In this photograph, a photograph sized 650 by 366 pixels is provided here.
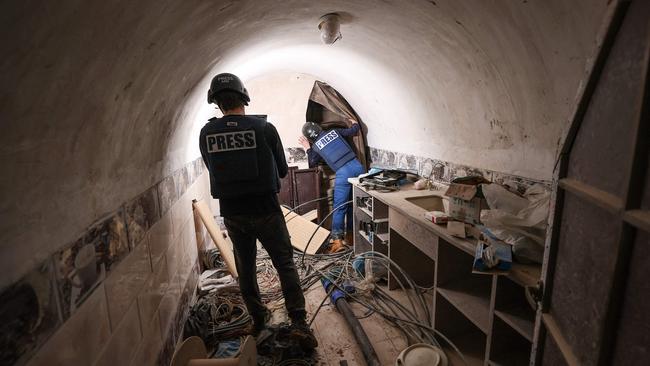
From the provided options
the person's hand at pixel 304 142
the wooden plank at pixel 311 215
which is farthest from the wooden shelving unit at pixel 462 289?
the person's hand at pixel 304 142

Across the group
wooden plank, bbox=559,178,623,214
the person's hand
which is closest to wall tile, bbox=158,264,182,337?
wooden plank, bbox=559,178,623,214

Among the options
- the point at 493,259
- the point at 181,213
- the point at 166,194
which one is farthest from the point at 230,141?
the point at 493,259

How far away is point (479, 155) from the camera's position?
7.29ft

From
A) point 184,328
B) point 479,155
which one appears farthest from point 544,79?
point 184,328

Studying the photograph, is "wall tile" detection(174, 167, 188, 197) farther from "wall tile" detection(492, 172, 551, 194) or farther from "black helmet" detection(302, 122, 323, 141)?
"wall tile" detection(492, 172, 551, 194)

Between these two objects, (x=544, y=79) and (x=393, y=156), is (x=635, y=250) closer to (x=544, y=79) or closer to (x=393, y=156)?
(x=544, y=79)

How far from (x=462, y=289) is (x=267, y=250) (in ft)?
4.18

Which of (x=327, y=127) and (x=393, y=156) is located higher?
(x=327, y=127)

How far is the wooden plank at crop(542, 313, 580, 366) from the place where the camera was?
0.75m

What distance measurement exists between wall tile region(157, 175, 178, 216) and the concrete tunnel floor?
0.09 m

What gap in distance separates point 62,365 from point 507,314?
1589 millimetres

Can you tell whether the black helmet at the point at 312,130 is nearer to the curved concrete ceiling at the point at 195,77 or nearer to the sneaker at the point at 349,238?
the curved concrete ceiling at the point at 195,77

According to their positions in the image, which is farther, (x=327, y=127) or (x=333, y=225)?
(x=327, y=127)

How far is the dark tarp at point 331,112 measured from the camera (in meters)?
4.14
